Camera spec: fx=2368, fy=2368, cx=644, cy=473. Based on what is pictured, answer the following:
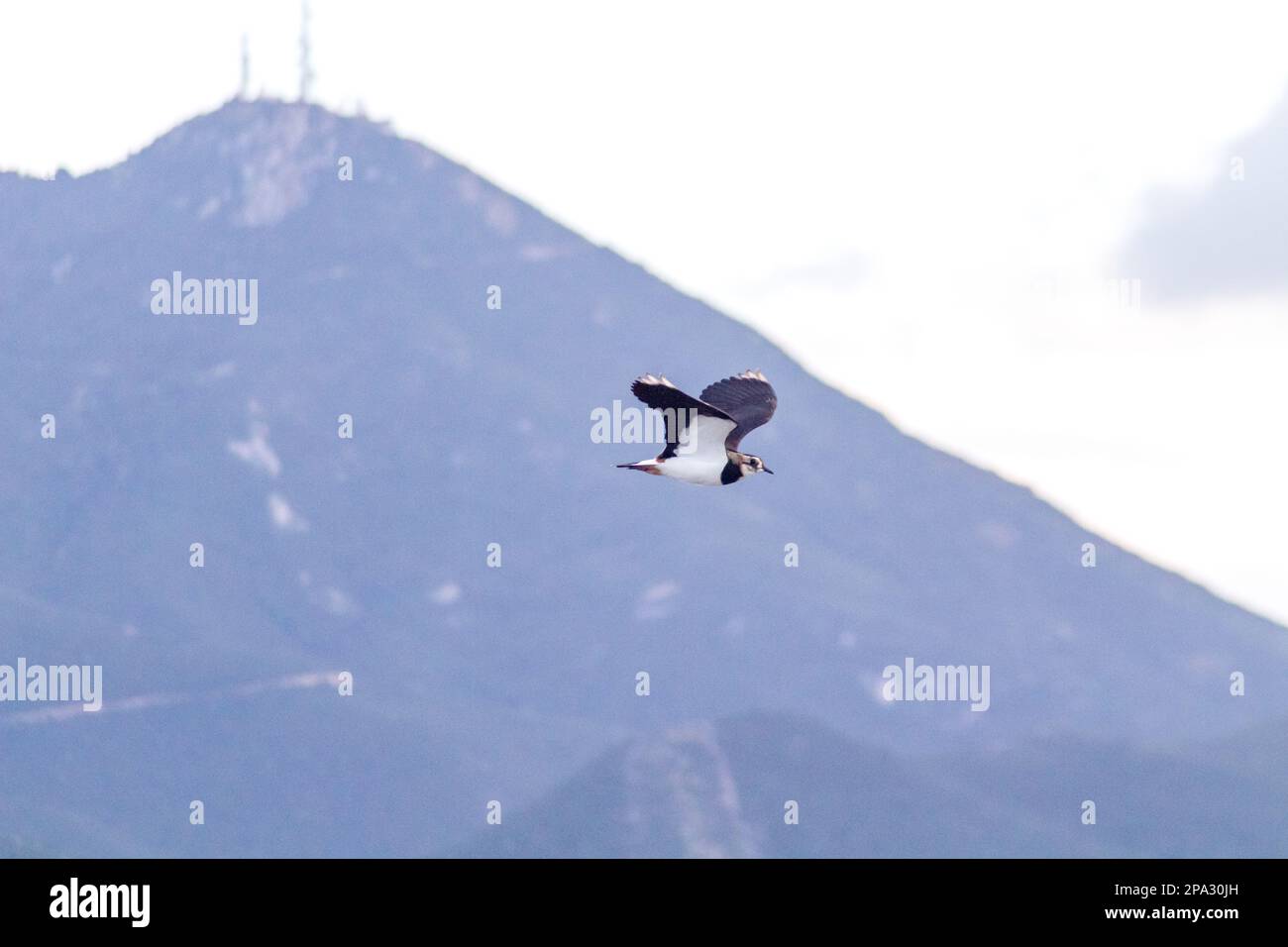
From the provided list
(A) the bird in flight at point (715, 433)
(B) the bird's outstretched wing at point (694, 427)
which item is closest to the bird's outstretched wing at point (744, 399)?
(A) the bird in flight at point (715, 433)

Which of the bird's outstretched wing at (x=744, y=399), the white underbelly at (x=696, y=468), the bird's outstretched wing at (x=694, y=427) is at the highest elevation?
the bird's outstretched wing at (x=744, y=399)

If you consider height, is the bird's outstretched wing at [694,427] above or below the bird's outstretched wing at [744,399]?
below

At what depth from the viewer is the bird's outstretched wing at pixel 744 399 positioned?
2013 inches

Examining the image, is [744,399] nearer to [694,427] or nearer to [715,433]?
[715,433]

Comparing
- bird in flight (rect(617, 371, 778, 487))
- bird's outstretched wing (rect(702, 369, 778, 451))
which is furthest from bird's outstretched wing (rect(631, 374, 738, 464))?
bird's outstretched wing (rect(702, 369, 778, 451))

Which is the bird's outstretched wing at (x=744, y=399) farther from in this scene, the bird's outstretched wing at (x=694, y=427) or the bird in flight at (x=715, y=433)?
the bird's outstretched wing at (x=694, y=427)

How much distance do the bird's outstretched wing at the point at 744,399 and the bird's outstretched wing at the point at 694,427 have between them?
0.95 metres

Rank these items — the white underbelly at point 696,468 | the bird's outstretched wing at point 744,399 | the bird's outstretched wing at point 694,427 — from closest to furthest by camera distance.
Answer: the bird's outstretched wing at point 694,427 → the white underbelly at point 696,468 → the bird's outstretched wing at point 744,399
